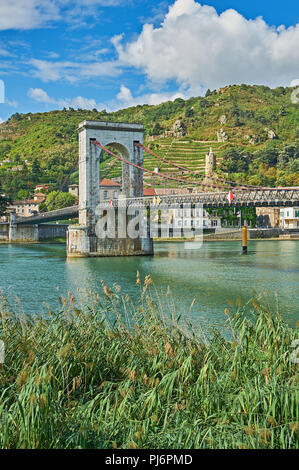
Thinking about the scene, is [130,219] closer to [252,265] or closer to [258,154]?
[252,265]

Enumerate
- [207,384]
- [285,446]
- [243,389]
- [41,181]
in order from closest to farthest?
[285,446]
[243,389]
[207,384]
[41,181]

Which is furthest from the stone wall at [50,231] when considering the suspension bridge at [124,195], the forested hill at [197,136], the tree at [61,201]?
the forested hill at [197,136]

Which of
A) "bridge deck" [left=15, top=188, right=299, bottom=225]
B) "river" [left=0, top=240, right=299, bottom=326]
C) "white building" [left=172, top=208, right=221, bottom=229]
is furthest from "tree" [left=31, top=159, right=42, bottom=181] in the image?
"river" [left=0, top=240, right=299, bottom=326]

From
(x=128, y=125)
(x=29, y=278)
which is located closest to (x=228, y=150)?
(x=128, y=125)

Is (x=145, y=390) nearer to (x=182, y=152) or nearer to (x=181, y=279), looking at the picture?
(x=181, y=279)

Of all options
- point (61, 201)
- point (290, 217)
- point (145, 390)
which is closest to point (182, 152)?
point (61, 201)

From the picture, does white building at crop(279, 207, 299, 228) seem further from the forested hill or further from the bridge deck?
the bridge deck

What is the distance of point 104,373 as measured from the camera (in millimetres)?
5008

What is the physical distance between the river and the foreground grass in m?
4.25

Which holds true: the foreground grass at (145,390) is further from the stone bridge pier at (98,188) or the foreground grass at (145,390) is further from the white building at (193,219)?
the white building at (193,219)

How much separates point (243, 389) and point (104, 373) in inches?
59.4

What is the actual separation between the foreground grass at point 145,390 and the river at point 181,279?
13.9 feet

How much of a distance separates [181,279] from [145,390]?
14662mm

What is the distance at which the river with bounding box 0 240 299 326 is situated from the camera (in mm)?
12891
